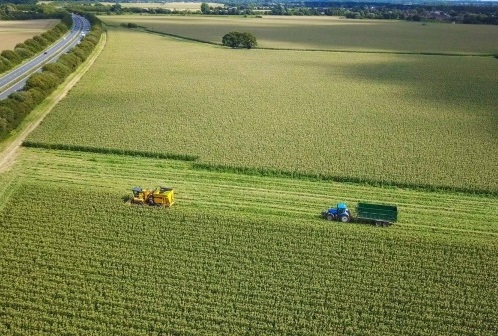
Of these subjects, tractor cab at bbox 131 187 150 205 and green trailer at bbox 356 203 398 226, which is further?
tractor cab at bbox 131 187 150 205

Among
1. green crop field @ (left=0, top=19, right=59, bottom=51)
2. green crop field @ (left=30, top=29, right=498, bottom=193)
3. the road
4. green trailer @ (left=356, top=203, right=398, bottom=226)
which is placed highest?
green trailer @ (left=356, top=203, right=398, bottom=226)

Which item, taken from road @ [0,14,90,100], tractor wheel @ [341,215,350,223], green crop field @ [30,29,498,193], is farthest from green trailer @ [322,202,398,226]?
road @ [0,14,90,100]

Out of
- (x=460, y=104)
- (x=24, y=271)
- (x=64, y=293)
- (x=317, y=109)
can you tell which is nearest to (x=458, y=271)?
(x=64, y=293)

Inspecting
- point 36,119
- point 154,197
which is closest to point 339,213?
point 154,197

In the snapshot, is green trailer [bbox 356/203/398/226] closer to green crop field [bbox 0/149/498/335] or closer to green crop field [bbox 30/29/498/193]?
green crop field [bbox 0/149/498/335]

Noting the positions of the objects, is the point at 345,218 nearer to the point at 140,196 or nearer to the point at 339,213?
the point at 339,213

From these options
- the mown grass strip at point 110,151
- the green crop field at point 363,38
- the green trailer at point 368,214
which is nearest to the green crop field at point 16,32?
the green crop field at point 363,38

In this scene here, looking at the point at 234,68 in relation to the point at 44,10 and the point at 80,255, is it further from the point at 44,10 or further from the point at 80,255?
the point at 44,10
